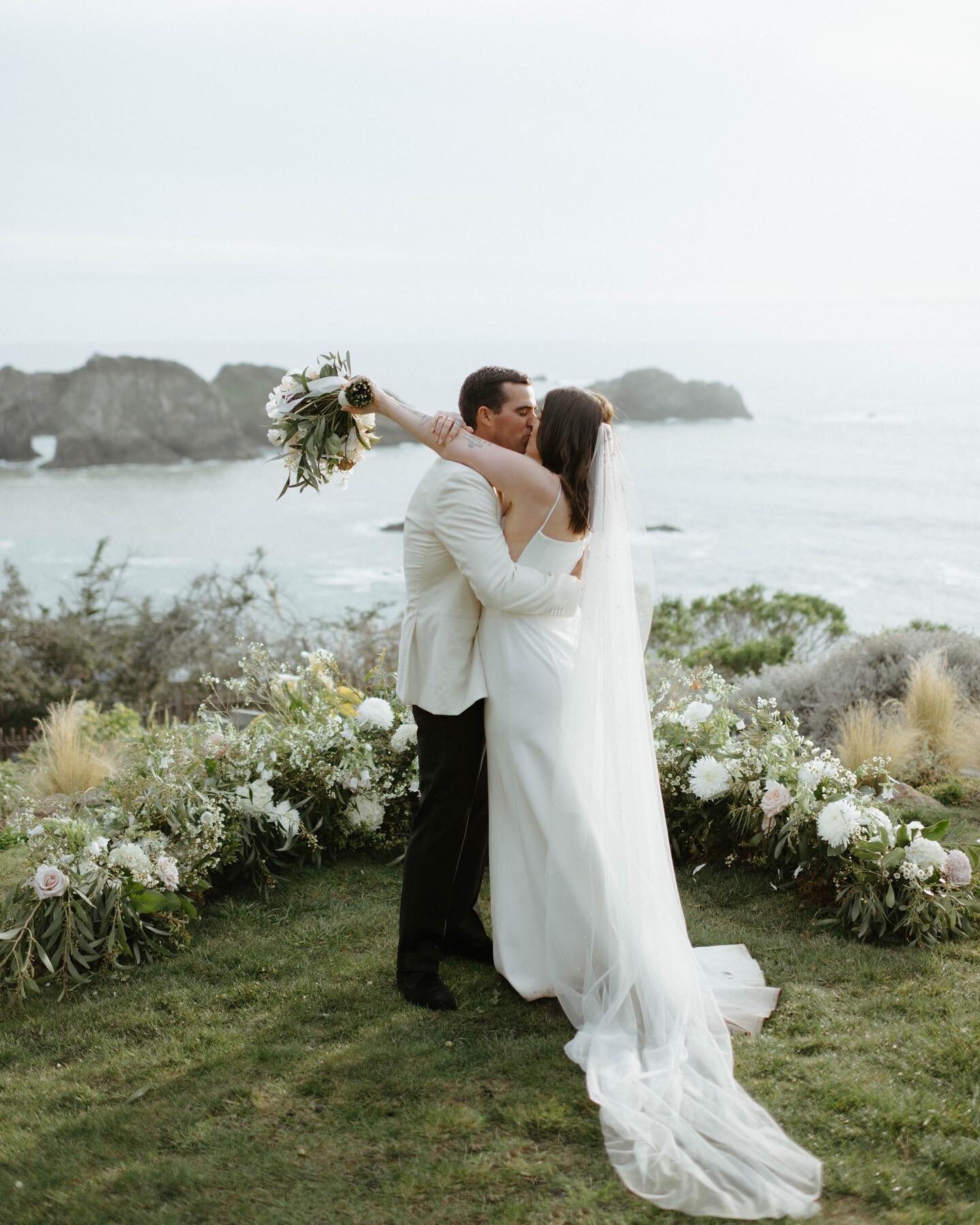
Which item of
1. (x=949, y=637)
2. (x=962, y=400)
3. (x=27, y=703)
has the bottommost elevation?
(x=27, y=703)

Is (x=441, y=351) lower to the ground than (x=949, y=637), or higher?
higher

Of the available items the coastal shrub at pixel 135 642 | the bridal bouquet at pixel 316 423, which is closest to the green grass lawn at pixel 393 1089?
the bridal bouquet at pixel 316 423

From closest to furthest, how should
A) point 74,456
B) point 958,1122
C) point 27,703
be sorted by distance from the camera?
point 958,1122 → point 27,703 → point 74,456

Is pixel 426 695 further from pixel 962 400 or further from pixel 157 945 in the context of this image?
pixel 962 400

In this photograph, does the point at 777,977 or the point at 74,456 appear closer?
the point at 777,977

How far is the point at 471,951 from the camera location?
4.65 metres

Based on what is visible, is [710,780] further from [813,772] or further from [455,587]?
[455,587]

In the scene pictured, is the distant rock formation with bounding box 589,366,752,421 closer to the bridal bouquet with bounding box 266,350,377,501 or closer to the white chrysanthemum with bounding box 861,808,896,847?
the white chrysanthemum with bounding box 861,808,896,847

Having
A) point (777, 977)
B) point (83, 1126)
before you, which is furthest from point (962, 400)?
point (83, 1126)

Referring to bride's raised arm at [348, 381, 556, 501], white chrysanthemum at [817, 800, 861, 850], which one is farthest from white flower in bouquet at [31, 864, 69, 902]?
white chrysanthemum at [817, 800, 861, 850]

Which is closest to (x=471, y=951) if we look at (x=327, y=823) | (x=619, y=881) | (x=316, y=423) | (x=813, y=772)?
(x=619, y=881)

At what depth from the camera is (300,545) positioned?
25.6 m

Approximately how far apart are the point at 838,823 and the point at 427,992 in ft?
6.50

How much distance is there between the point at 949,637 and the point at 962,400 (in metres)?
21.7
